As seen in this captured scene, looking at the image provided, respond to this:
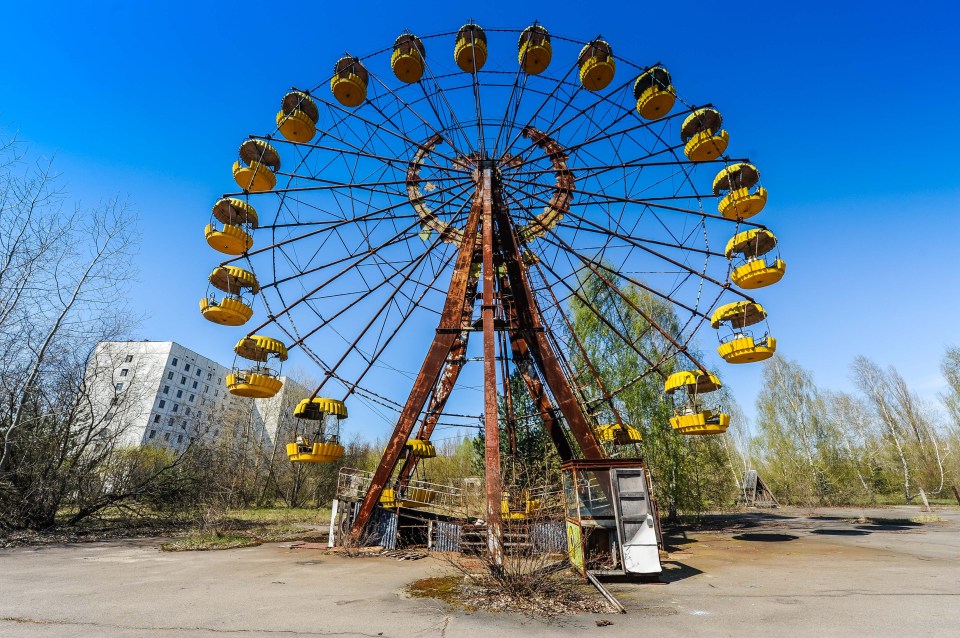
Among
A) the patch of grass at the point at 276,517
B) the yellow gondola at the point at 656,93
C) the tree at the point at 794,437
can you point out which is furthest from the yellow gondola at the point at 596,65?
the tree at the point at 794,437

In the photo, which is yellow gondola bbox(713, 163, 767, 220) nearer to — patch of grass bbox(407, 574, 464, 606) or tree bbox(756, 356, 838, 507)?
patch of grass bbox(407, 574, 464, 606)

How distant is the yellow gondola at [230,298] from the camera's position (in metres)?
13.7

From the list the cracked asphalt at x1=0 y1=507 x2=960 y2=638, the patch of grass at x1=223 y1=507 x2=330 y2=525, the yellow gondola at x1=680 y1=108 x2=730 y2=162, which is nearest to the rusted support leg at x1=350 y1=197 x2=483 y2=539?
the cracked asphalt at x1=0 y1=507 x2=960 y2=638

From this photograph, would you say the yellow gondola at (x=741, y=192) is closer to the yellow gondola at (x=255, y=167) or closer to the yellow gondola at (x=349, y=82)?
the yellow gondola at (x=349, y=82)

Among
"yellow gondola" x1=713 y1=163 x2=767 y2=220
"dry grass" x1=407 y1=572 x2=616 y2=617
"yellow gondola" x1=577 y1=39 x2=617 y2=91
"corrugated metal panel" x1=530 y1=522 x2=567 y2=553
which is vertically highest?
"yellow gondola" x1=577 y1=39 x2=617 y2=91

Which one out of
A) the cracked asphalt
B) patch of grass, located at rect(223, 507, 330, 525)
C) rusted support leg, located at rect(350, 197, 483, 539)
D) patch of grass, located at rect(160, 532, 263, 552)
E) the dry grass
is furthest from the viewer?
patch of grass, located at rect(223, 507, 330, 525)

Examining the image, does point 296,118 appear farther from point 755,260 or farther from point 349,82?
point 755,260

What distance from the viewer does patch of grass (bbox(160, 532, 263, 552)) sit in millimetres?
15148

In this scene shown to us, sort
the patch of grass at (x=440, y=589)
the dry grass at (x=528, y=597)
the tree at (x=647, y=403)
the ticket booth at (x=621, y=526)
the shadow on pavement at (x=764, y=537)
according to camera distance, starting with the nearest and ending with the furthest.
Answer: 1. the dry grass at (x=528, y=597)
2. the patch of grass at (x=440, y=589)
3. the ticket booth at (x=621, y=526)
4. the shadow on pavement at (x=764, y=537)
5. the tree at (x=647, y=403)

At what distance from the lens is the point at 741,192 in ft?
47.2

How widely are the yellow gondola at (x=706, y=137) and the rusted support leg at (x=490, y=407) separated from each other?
6922 mm

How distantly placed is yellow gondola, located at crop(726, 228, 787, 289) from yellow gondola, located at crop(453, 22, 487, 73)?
1029 centimetres

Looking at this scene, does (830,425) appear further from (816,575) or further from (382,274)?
(382,274)

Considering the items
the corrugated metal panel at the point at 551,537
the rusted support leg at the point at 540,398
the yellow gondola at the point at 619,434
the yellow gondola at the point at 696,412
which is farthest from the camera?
the yellow gondola at the point at 619,434
